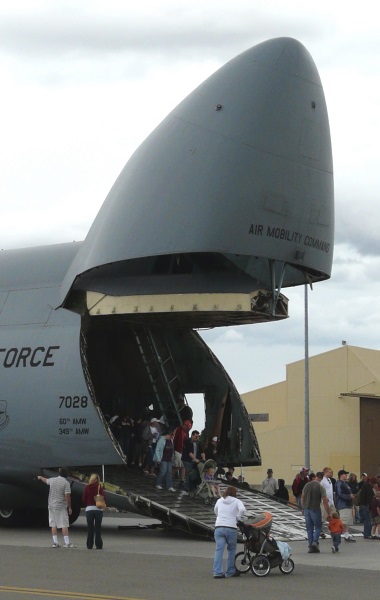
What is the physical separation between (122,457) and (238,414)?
17.2 feet

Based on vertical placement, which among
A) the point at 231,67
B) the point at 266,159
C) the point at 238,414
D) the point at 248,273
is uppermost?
the point at 231,67

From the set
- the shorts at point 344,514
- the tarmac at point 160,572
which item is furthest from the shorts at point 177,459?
the shorts at point 344,514

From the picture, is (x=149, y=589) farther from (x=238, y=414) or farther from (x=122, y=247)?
(x=238, y=414)

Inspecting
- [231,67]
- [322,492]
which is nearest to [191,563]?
[322,492]

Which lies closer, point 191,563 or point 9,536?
point 191,563

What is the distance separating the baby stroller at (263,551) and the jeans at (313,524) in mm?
4102

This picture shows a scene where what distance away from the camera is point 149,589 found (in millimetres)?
15719

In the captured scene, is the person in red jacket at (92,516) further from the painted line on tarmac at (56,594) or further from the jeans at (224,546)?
the painted line on tarmac at (56,594)

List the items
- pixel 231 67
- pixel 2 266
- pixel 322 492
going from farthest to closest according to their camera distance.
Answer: pixel 2 266, pixel 231 67, pixel 322 492

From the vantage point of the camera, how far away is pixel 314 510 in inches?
875

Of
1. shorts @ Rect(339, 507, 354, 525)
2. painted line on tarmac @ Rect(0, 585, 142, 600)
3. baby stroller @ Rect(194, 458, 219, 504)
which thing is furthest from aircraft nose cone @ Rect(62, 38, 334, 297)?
painted line on tarmac @ Rect(0, 585, 142, 600)

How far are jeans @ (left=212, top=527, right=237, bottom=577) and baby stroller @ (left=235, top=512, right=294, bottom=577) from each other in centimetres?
21

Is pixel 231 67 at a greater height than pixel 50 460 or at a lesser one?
greater

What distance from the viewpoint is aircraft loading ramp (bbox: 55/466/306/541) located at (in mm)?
23969
